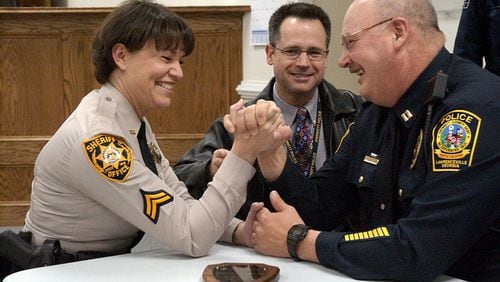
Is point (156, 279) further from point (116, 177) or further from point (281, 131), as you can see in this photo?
point (281, 131)

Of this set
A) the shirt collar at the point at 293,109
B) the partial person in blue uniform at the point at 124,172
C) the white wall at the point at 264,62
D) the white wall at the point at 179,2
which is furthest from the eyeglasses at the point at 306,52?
the white wall at the point at 179,2

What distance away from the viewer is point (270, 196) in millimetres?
1725

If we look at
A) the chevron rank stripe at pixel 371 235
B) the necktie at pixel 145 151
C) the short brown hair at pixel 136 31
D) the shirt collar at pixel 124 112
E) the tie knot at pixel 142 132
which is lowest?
the chevron rank stripe at pixel 371 235

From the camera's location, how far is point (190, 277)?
144 centimetres

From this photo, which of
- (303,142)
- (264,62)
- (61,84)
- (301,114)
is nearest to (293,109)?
(301,114)

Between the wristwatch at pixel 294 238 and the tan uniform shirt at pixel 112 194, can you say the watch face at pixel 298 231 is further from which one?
the tan uniform shirt at pixel 112 194

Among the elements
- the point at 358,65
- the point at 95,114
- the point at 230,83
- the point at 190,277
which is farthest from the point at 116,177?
the point at 230,83

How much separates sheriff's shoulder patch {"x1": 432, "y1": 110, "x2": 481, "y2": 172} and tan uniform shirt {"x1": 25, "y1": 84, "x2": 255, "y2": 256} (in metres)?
0.51

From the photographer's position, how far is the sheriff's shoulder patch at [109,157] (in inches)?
61.6

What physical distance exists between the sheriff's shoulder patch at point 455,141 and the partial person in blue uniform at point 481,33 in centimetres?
124

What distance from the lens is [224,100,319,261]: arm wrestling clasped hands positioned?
5.25ft

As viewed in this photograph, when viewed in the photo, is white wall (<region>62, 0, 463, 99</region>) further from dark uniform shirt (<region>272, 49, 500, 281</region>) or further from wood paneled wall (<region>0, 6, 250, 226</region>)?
dark uniform shirt (<region>272, 49, 500, 281</region>)

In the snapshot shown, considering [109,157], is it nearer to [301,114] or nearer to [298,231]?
[298,231]

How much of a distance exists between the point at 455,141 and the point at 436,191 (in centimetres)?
12
